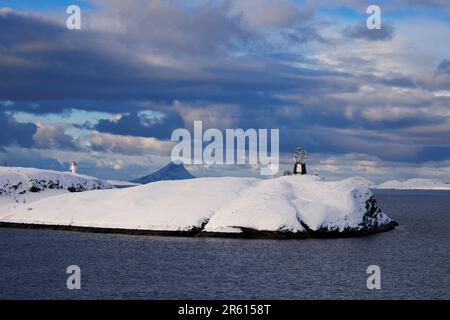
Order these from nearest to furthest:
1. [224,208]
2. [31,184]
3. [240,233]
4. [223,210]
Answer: [240,233], [223,210], [224,208], [31,184]

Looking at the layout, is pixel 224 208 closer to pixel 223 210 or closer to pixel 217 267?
pixel 223 210

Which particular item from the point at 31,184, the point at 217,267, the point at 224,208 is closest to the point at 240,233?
the point at 224,208

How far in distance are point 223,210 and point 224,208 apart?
740 mm

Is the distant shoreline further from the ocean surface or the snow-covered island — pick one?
the ocean surface

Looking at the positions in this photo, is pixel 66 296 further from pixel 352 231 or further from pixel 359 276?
pixel 352 231

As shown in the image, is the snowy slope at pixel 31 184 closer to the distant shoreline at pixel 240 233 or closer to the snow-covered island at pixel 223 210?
the snow-covered island at pixel 223 210

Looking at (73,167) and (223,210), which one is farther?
(73,167)

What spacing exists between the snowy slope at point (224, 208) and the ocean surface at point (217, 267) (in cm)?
418

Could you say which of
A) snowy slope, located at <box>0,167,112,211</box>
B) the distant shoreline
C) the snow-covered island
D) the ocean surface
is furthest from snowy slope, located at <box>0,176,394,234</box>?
snowy slope, located at <box>0,167,112,211</box>

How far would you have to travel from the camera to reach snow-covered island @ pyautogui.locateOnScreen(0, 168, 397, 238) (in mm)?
86562

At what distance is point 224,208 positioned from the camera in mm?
90250

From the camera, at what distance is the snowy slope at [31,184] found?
128 metres

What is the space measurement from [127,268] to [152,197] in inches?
1640
